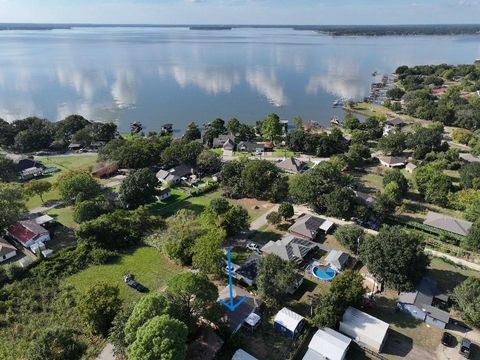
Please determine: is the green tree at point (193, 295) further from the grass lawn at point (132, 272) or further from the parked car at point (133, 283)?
the grass lawn at point (132, 272)

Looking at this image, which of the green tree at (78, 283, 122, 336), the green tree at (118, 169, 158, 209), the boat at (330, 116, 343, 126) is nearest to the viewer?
the green tree at (78, 283, 122, 336)

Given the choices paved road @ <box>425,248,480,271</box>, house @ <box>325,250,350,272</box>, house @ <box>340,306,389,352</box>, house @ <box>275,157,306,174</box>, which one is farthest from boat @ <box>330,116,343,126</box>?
house @ <box>340,306,389,352</box>

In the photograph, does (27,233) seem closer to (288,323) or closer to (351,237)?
(288,323)

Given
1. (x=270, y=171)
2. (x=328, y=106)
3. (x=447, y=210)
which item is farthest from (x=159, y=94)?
(x=447, y=210)

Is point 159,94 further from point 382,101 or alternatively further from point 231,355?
point 231,355

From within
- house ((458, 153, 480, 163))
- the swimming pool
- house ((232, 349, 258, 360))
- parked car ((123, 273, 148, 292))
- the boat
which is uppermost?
house ((232, 349, 258, 360))

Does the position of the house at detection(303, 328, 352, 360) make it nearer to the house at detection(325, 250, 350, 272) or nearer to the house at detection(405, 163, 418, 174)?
the house at detection(325, 250, 350, 272)

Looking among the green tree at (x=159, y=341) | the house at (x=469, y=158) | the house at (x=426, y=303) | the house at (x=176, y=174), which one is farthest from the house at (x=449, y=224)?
the house at (x=176, y=174)
